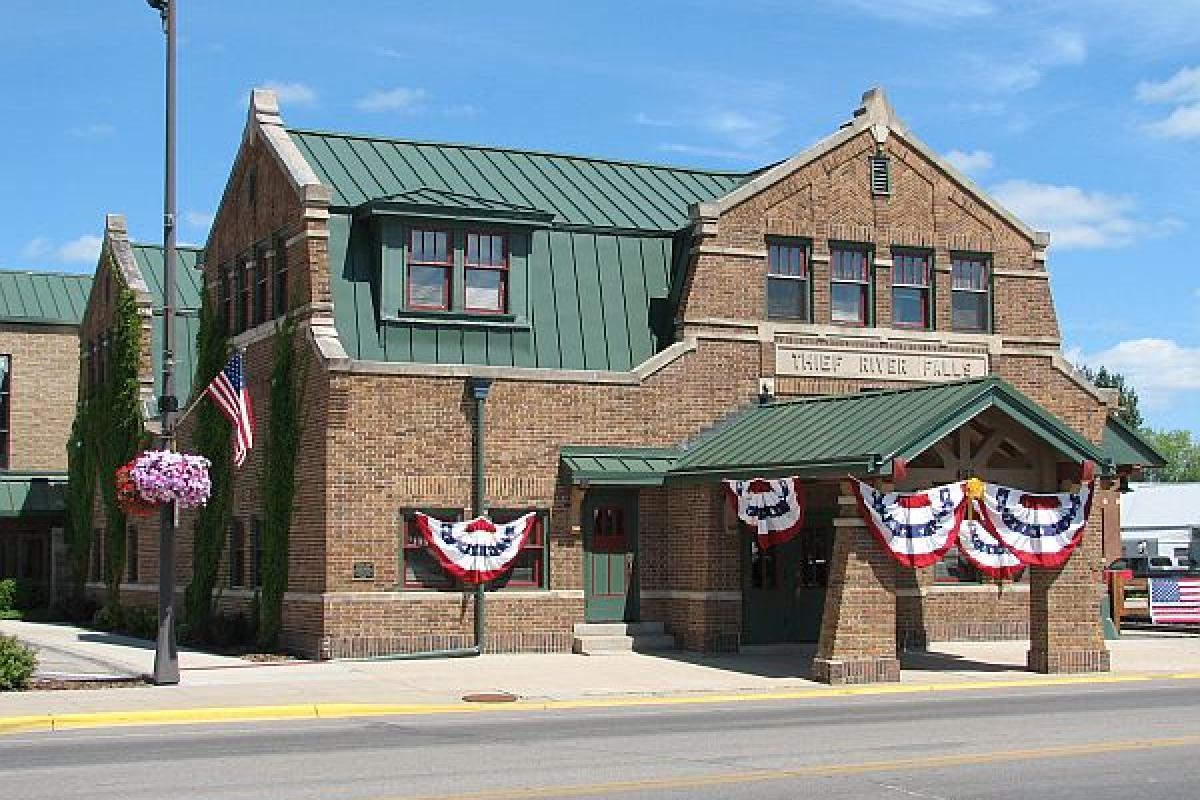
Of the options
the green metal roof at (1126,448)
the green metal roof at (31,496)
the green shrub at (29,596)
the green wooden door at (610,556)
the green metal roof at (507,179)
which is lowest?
the green shrub at (29,596)

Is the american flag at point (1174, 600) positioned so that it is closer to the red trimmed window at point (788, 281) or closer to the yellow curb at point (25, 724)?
the red trimmed window at point (788, 281)

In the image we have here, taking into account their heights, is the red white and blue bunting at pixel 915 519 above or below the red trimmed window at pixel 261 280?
below

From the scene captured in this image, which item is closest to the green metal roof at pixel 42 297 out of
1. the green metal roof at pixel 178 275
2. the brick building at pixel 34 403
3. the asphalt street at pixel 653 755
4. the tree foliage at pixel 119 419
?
the brick building at pixel 34 403

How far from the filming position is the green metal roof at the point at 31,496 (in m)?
43.6

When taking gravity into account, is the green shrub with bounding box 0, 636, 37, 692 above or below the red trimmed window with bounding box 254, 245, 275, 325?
below

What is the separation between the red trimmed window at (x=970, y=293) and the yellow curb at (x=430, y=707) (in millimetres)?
8986

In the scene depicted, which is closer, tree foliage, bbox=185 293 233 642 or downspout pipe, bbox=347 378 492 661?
downspout pipe, bbox=347 378 492 661

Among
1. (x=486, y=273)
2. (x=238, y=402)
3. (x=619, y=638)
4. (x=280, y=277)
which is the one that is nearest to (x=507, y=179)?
(x=486, y=273)

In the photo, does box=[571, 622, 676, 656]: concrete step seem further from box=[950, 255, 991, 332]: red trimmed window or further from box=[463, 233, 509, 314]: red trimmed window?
box=[950, 255, 991, 332]: red trimmed window

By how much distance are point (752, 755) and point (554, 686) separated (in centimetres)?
803

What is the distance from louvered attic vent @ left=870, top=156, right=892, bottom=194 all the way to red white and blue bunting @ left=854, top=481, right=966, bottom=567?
852cm

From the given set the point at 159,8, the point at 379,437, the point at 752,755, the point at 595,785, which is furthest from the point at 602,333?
the point at 595,785

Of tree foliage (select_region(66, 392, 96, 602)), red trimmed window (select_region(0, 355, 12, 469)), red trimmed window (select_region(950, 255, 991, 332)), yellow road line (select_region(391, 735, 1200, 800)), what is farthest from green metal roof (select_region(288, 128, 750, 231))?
red trimmed window (select_region(0, 355, 12, 469))

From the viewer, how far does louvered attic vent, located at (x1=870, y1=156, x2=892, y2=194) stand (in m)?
31.6
